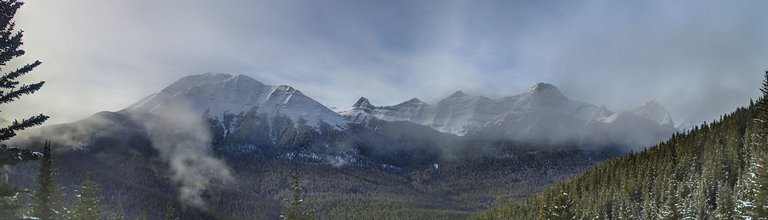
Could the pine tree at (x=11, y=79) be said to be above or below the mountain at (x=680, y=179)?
below

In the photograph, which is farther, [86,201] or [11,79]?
[86,201]

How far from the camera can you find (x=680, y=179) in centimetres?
10312

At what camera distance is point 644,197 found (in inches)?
3927

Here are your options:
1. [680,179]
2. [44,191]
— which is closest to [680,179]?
[680,179]

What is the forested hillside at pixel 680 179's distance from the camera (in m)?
76.2

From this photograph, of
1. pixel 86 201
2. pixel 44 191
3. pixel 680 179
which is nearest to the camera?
pixel 44 191

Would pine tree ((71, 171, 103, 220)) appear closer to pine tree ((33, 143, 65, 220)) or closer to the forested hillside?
pine tree ((33, 143, 65, 220))

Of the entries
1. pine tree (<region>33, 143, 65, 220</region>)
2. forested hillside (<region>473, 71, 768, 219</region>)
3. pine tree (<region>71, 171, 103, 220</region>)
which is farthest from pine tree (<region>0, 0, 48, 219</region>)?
forested hillside (<region>473, 71, 768, 219</region>)

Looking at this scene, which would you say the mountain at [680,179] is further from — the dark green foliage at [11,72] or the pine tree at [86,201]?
the dark green foliage at [11,72]

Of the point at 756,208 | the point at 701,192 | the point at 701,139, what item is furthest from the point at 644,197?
the point at 756,208

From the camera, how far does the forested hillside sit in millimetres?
76225

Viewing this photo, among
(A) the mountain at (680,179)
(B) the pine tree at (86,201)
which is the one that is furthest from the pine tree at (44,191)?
(A) the mountain at (680,179)

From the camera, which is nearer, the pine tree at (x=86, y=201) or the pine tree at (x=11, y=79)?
the pine tree at (x=11, y=79)

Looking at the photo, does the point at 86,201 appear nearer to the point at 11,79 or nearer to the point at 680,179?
the point at 11,79
